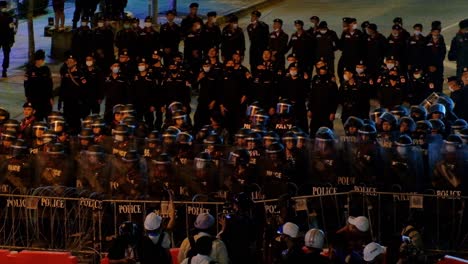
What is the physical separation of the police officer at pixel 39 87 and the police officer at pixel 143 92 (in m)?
1.64

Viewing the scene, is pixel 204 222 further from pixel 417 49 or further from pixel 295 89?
pixel 417 49

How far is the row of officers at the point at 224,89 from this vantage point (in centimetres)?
2241

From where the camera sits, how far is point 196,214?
53.3ft

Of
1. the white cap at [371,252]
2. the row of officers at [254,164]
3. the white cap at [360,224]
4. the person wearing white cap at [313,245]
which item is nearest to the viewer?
the person wearing white cap at [313,245]

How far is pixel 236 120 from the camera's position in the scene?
2289cm

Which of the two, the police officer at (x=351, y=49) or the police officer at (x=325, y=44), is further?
the police officer at (x=325, y=44)

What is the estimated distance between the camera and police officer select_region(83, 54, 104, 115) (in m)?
23.1

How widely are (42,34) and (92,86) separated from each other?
9.43 metres

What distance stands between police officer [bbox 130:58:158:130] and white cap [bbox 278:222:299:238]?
30.2 ft

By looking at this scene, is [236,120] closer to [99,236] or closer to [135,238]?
[99,236]

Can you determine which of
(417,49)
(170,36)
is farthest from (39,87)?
(417,49)

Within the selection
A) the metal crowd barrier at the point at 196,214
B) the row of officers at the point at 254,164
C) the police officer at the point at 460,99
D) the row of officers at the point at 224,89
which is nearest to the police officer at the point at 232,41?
the row of officers at the point at 224,89

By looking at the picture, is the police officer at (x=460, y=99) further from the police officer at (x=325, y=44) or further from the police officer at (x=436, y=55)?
the police officer at (x=325, y=44)

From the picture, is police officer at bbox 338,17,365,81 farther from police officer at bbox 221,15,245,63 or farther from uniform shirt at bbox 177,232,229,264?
uniform shirt at bbox 177,232,229,264
